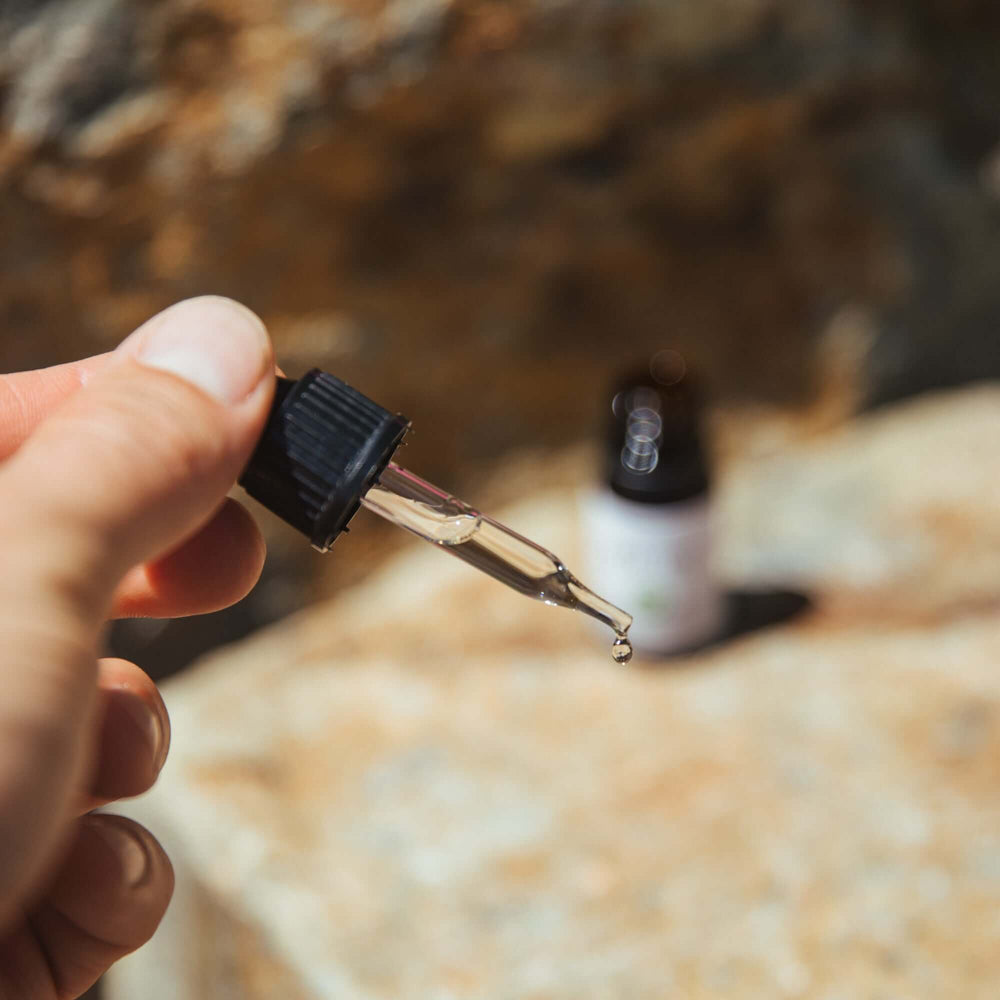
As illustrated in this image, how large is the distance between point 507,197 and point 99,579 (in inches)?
23.1

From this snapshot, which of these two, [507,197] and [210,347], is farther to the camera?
[507,197]

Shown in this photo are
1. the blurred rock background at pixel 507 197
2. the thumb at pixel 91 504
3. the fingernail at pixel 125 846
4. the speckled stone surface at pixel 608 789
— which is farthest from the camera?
the blurred rock background at pixel 507 197

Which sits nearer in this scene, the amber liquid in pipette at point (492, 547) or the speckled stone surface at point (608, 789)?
the amber liquid in pipette at point (492, 547)

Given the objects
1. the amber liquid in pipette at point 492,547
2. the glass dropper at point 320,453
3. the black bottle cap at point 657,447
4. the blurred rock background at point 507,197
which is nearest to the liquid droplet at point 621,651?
the amber liquid in pipette at point 492,547

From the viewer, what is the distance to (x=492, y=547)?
1.41ft

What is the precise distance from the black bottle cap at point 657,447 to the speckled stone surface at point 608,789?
0.13 meters

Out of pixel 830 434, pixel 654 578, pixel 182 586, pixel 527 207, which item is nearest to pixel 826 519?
pixel 830 434

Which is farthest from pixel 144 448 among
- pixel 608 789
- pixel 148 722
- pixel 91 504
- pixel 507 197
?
pixel 507 197

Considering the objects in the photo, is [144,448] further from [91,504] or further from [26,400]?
[26,400]

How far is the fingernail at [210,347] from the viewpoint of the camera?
1.10 ft

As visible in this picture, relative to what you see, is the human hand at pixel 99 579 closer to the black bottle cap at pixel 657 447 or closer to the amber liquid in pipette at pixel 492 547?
the amber liquid in pipette at pixel 492 547

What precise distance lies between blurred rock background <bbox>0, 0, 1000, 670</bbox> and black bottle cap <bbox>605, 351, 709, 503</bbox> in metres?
0.17

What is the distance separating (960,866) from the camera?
0.60 meters

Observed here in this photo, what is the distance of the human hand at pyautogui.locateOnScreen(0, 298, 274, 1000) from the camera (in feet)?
0.87
